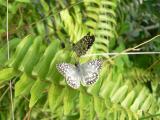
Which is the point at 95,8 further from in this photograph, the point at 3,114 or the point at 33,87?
the point at 33,87

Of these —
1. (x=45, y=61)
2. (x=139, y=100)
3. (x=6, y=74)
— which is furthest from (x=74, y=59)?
(x=139, y=100)

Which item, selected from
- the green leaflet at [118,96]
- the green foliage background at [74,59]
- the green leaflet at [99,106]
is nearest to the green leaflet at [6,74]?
the green foliage background at [74,59]

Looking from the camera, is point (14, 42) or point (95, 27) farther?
point (95, 27)

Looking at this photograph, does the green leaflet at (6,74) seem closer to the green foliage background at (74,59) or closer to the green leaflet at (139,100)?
the green foliage background at (74,59)

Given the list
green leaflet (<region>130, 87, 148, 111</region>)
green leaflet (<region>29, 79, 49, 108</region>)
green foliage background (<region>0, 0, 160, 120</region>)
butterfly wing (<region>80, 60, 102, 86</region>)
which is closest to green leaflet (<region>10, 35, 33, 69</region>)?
green foliage background (<region>0, 0, 160, 120</region>)

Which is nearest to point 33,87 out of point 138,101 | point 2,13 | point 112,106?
point 112,106
